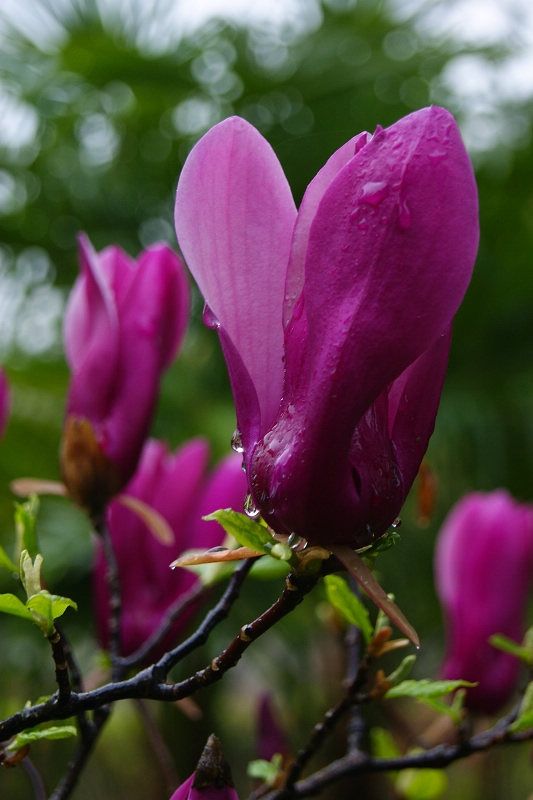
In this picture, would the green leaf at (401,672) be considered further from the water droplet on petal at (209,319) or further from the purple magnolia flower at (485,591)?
the purple magnolia flower at (485,591)

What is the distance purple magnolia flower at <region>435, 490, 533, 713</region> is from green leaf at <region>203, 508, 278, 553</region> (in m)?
0.36

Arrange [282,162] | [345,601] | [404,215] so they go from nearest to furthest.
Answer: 1. [404,215]
2. [345,601]
3. [282,162]

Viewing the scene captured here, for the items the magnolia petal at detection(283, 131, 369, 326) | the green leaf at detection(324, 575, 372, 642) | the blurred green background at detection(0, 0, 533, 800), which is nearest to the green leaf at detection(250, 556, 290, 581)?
the green leaf at detection(324, 575, 372, 642)

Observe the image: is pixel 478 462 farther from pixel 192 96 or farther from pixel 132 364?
pixel 132 364

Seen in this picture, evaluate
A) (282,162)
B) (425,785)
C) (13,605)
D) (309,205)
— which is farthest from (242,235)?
(282,162)

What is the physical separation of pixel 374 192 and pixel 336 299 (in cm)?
3

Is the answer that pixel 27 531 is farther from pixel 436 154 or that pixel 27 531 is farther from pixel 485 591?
pixel 485 591

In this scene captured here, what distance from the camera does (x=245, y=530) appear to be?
8.8 inches

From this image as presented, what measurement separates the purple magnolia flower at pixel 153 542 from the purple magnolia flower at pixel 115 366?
6 cm

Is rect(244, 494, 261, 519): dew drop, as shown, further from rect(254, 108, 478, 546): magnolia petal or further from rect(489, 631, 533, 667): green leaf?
rect(489, 631, 533, 667): green leaf

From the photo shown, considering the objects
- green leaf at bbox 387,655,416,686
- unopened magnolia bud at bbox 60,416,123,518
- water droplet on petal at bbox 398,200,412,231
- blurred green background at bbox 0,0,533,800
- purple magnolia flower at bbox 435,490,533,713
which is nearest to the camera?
water droplet on petal at bbox 398,200,412,231

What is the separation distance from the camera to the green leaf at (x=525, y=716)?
0.33 meters

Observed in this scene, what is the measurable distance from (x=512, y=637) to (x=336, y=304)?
430 mm

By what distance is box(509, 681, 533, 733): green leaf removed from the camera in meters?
0.33
